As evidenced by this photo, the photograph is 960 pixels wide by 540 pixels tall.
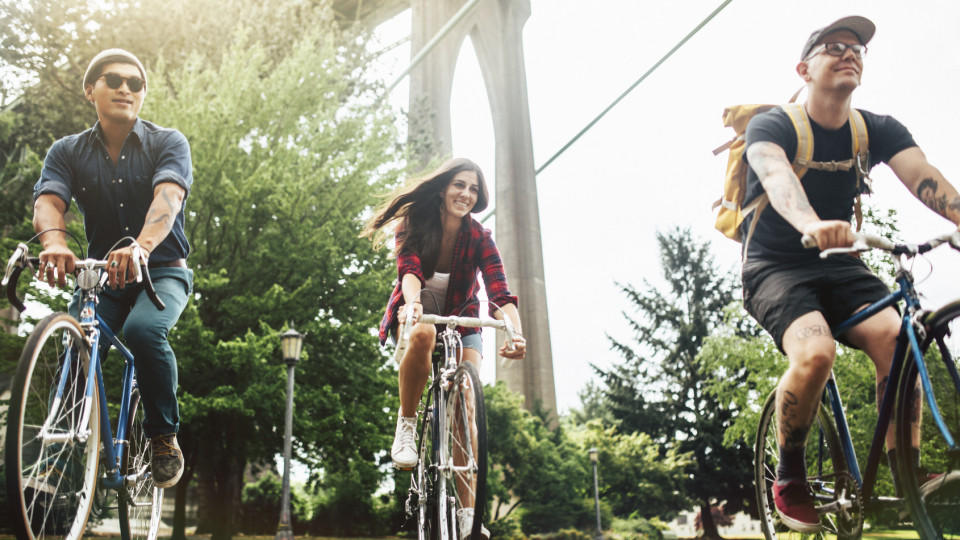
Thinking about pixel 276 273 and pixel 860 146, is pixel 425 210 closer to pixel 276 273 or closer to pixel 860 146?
pixel 860 146

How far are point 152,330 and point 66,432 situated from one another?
22.2 inches

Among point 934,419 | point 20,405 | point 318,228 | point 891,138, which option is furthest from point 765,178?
point 318,228

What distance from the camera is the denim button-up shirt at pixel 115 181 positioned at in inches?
139

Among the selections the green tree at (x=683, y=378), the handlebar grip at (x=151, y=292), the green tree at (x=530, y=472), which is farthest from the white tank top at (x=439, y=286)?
the green tree at (x=683, y=378)

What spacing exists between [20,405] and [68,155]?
5.37 feet

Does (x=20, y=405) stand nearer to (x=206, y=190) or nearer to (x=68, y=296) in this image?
(x=68, y=296)

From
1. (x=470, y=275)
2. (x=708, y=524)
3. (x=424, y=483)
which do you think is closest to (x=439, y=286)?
(x=470, y=275)

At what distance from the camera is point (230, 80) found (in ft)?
38.9

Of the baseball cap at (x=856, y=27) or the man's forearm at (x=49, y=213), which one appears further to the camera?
the man's forearm at (x=49, y=213)

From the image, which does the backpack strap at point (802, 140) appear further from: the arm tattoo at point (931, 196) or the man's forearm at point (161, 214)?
the man's forearm at point (161, 214)

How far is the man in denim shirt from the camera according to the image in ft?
10.8

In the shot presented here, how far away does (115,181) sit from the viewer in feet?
11.6

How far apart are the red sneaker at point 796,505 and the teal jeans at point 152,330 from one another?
263cm

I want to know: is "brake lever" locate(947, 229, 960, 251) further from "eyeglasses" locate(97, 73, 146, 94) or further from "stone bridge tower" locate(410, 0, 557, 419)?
"stone bridge tower" locate(410, 0, 557, 419)
